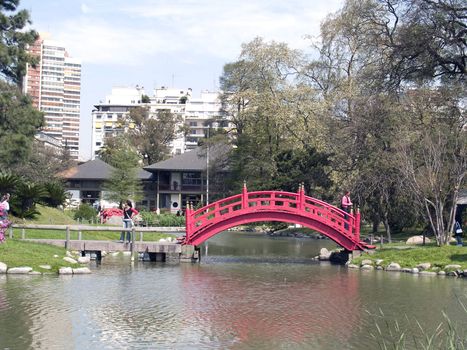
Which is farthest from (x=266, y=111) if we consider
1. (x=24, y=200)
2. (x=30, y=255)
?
(x=30, y=255)

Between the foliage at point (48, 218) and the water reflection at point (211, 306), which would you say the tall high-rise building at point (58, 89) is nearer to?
the foliage at point (48, 218)

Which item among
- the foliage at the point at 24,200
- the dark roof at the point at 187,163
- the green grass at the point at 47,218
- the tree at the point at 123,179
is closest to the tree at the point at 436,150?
the foliage at the point at 24,200

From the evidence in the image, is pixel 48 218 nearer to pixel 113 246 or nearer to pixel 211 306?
pixel 113 246

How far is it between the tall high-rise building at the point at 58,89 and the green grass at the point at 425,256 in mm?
148827

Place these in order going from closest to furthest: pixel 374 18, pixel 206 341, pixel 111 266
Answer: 1. pixel 206 341
2. pixel 111 266
3. pixel 374 18

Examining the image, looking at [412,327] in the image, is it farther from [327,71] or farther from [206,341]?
[327,71]

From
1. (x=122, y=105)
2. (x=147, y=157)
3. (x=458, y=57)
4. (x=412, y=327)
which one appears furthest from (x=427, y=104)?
(x=122, y=105)

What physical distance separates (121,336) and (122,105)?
135707mm

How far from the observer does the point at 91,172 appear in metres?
77.7

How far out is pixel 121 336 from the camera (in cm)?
1266

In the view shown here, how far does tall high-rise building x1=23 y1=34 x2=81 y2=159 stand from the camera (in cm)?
17150

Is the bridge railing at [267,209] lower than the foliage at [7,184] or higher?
lower

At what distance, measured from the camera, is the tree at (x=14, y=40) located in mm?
31930

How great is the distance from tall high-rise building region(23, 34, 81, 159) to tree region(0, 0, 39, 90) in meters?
138
